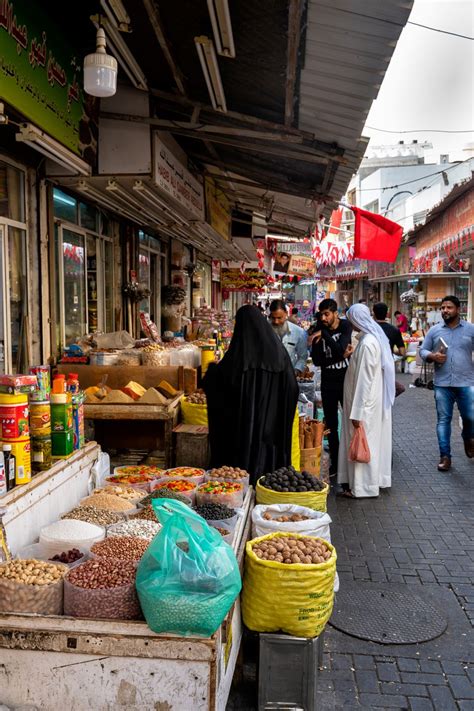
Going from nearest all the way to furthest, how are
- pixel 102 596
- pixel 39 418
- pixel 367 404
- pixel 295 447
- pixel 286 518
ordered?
pixel 102 596 → pixel 39 418 → pixel 286 518 → pixel 295 447 → pixel 367 404

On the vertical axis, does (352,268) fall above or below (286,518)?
above

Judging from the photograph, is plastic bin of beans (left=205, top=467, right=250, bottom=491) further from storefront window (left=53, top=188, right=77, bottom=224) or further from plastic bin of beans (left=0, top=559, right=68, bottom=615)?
storefront window (left=53, top=188, right=77, bottom=224)

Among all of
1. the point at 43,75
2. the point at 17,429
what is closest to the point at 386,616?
the point at 17,429

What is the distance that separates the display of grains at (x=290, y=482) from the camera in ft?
13.2

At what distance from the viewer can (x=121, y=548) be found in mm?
2848

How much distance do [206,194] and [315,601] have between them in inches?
255

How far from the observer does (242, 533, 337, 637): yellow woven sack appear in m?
2.87

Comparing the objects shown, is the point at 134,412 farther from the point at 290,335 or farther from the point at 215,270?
the point at 215,270

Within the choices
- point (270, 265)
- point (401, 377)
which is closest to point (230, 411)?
point (401, 377)

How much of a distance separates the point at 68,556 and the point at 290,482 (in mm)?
1746

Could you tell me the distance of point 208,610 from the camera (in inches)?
88.7

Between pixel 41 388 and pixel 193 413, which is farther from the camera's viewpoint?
pixel 193 413

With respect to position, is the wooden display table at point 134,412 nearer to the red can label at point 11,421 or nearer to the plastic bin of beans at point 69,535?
the plastic bin of beans at point 69,535

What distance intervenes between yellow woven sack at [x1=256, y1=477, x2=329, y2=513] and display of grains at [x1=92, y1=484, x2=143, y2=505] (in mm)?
865
